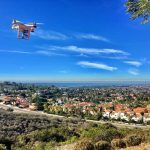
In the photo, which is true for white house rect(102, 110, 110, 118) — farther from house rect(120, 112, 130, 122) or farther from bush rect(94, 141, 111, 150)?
bush rect(94, 141, 111, 150)

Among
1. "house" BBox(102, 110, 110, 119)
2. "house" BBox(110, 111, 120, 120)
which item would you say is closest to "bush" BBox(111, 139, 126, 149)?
"house" BBox(110, 111, 120, 120)

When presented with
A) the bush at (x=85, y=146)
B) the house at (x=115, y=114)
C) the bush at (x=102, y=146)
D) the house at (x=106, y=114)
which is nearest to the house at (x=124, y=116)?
the house at (x=115, y=114)

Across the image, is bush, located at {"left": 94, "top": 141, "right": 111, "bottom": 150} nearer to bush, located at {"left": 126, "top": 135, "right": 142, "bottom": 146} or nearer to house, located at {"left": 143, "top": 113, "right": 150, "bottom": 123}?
bush, located at {"left": 126, "top": 135, "right": 142, "bottom": 146}

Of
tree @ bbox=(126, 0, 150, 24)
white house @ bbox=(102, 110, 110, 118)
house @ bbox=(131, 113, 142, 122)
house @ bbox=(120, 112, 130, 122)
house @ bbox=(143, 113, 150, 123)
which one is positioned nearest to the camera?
tree @ bbox=(126, 0, 150, 24)

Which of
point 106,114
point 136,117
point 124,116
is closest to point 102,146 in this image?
point 136,117

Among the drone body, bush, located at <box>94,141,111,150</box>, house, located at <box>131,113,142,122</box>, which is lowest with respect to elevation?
house, located at <box>131,113,142,122</box>

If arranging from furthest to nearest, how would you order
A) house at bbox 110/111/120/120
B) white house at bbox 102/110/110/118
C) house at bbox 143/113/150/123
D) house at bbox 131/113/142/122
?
1. white house at bbox 102/110/110/118
2. house at bbox 110/111/120/120
3. house at bbox 131/113/142/122
4. house at bbox 143/113/150/123

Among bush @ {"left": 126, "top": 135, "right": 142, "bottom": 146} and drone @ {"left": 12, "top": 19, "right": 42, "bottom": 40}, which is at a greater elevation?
drone @ {"left": 12, "top": 19, "right": 42, "bottom": 40}

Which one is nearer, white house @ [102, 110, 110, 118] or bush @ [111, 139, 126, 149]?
bush @ [111, 139, 126, 149]

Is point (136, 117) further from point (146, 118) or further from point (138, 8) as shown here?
point (138, 8)
